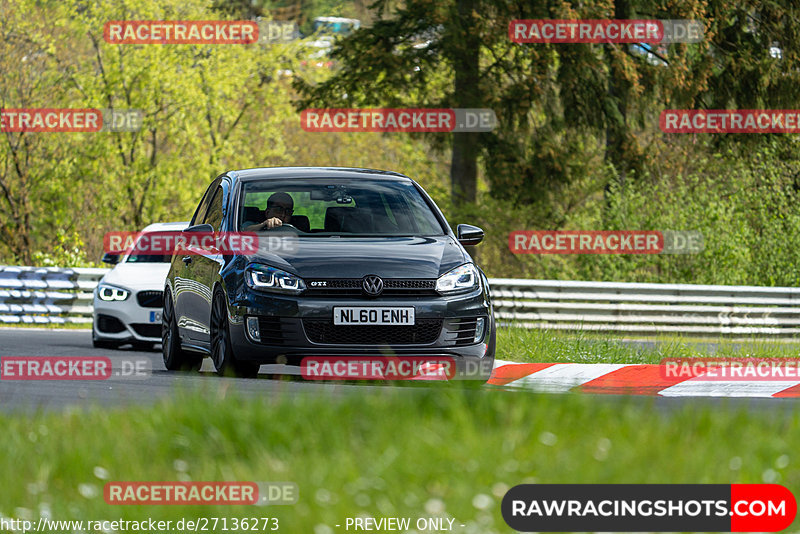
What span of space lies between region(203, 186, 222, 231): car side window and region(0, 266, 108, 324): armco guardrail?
9824 mm

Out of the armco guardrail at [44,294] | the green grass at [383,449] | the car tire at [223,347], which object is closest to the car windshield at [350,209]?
the car tire at [223,347]

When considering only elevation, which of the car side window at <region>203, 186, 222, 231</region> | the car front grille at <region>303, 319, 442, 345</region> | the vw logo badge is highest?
the car side window at <region>203, 186, 222, 231</region>

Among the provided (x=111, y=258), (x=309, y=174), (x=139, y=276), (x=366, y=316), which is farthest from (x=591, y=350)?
(x=111, y=258)

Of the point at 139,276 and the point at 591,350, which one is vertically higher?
the point at 139,276

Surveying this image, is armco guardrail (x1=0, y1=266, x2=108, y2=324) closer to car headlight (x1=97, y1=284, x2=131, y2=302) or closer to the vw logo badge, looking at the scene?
car headlight (x1=97, y1=284, x2=131, y2=302)

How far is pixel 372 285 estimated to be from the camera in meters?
9.73

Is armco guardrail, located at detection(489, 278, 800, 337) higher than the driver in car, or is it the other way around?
the driver in car

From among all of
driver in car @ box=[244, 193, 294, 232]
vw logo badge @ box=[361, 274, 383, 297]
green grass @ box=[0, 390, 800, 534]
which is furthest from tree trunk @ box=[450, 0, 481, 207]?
green grass @ box=[0, 390, 800, 534]

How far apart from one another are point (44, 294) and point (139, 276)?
6679mm

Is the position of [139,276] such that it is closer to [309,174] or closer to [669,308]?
[309,174]

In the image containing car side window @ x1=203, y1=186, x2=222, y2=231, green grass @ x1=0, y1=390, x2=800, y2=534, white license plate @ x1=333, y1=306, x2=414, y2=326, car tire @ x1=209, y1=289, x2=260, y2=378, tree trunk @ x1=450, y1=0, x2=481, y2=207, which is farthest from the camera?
tree trunk @ x1=450, y1=0, x2=481, y2=207

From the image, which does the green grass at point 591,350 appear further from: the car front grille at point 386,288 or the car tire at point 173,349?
the car tire at point 173,349

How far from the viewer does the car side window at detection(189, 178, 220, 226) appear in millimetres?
12453

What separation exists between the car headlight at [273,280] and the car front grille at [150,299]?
5802 millimetres
